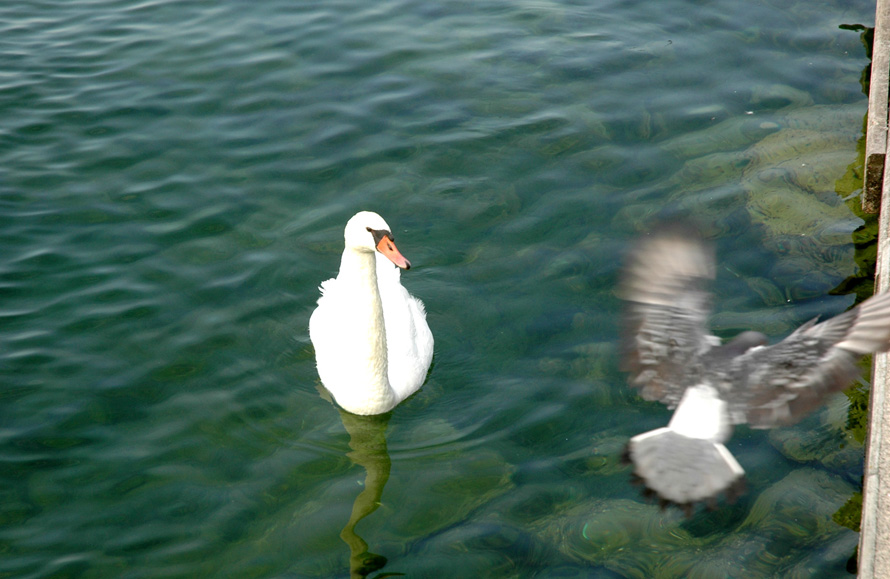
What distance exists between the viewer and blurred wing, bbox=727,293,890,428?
A: 455cm

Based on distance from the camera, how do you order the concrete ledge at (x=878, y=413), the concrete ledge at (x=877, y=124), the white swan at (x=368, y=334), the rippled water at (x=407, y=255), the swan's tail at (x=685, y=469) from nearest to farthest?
the concrete ledge at (x=878, y=413), the swan's tail at (x=685, y=469), the rippled water at (x=407, y=255), the white swan at (x=368, y=334), the concrete ledge at (x=877, y=124)

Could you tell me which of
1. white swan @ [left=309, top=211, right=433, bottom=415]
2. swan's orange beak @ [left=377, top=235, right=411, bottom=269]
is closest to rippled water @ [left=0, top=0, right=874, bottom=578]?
white swan @ [left=309, top=211, right=433, bottom=415]

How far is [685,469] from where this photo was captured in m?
4.93

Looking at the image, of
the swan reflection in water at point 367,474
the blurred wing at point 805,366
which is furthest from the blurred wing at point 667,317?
the swan reflection in water at point 367,474

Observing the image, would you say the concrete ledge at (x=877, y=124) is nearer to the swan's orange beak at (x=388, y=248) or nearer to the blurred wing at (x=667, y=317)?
the blurred wing at (x=667, y=317)

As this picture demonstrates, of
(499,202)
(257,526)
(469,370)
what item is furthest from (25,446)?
(499,202)

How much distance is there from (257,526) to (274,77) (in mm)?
6746

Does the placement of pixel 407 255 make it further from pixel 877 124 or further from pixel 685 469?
pixel 877 124

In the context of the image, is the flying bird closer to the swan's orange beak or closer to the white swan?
the white swan

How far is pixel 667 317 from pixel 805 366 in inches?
41.7

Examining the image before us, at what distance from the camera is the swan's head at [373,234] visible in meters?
5.43

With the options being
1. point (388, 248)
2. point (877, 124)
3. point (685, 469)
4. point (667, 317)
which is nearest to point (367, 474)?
point (388, 248)

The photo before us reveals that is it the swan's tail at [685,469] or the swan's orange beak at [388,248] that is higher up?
the swan's orange beak at [388,248]

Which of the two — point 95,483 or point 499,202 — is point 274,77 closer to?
point 499,202
